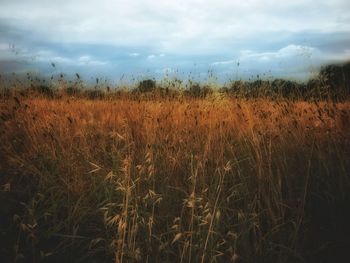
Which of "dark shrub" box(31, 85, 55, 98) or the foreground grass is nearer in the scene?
the foreground grass

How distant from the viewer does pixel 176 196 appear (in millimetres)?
3064

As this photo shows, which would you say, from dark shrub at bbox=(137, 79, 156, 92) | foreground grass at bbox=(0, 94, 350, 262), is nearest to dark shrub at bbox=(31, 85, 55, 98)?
dark shrub at bbox=(137, 79, 156, 92)

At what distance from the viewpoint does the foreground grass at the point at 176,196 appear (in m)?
2.50

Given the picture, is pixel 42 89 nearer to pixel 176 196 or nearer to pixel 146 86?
pixel 146 86

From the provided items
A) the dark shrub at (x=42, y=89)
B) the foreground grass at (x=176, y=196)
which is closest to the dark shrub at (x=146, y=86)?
the dark shrub at (x=42, y=89)

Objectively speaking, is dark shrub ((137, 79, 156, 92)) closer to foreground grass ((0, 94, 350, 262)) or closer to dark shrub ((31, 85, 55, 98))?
dark shrub ((31, 85, 55, 98))

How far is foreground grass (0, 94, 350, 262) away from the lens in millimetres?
2500

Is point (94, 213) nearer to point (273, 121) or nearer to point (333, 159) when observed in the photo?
point (333, 159)

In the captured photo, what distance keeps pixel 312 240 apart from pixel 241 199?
24.0 inches

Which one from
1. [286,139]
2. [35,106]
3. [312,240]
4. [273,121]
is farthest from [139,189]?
→ [35,106]

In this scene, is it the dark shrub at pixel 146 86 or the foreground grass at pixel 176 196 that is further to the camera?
the dark shrub at pixel 146 86

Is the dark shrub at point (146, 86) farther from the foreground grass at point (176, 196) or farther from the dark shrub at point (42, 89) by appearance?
the foreground grass at point (176, 196)

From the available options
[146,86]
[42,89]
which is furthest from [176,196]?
[42,89]

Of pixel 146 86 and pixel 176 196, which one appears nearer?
pixel 176 196
